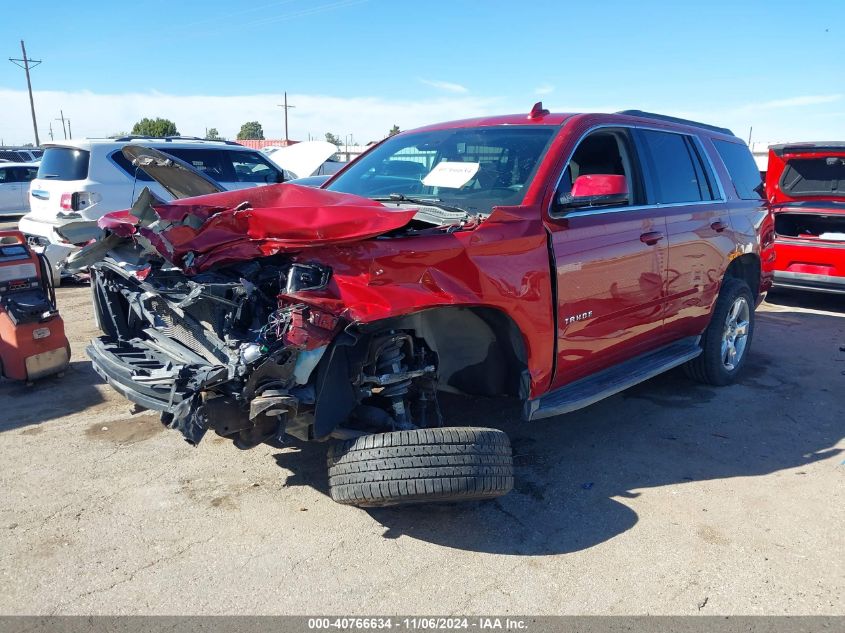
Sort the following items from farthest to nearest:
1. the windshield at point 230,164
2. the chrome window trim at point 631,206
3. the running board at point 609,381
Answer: the windshield at point 230,164 < the chrome window trim at point 631,206 < the running board at point 609,381

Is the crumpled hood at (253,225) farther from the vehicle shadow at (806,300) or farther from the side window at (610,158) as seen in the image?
the vehicle shadow at (806,300)

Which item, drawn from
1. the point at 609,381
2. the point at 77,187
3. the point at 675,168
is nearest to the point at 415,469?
the point at 609,381

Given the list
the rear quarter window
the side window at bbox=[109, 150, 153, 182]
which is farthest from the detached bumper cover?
the rear quarter window

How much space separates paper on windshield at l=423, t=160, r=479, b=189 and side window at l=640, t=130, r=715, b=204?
1.32 metres

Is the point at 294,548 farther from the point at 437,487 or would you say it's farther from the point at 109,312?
the point at 109,312

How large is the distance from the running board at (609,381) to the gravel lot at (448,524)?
45cm

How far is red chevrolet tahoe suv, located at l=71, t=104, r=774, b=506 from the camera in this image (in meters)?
2.85

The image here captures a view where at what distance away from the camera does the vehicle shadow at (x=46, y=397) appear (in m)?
4.46

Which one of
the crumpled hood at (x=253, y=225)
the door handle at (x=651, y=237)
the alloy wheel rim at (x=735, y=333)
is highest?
the crumpled hood at (x=253, y=225)

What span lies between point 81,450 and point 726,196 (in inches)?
189

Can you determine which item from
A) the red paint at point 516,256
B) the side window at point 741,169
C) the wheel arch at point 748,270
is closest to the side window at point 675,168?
the red paint at point 516,256

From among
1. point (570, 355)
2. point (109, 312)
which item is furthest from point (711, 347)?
point (109, 312)

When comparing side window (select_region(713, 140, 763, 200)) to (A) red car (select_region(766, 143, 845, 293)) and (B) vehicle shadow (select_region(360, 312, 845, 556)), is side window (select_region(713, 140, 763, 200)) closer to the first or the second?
(B) vehicle shadow (select_region(360, 312, 845, 556))

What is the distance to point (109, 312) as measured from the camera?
3.86 metres
